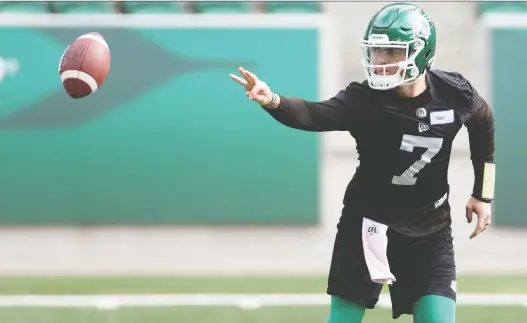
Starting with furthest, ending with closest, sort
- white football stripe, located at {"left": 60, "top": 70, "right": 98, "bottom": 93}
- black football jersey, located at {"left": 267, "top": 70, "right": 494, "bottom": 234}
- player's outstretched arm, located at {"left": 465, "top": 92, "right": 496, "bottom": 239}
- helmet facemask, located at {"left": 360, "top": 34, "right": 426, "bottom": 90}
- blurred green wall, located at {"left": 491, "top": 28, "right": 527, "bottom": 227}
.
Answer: blurred green wall, located at {"left": 491, "top": 28, "right": 527, "bottom": 227} → white football stripe, located at {"left": 60, "top": 70, "right": 98, "bottom": 93} → player's outstretched arm, located at {"left": 465, "top": 92, "right": 496, "bottom": 239} → black football jersey, located at {"left": 267, "top": 70, "right": 494, "bottom": 234} → helmet facemask, located at {"left": 360, "top": 34, "right": 426, "bottom": 90}

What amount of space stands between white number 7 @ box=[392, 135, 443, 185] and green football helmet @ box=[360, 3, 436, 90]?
9.3 inches

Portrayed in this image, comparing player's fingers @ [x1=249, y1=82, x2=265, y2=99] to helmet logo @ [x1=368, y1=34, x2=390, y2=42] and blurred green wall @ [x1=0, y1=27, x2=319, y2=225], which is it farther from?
blurred green wall @ [x1=0, y1=27, x2=319, y2=225]

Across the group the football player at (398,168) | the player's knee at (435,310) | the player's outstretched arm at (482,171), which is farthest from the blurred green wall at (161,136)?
the player's knee at (435,310)

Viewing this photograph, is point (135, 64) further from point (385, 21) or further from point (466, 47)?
point (385, 21)

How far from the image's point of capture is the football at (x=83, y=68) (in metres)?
5.18

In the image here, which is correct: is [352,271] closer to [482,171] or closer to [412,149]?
[412,149]

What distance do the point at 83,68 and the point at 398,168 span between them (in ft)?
5.45

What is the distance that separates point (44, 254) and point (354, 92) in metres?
5.90

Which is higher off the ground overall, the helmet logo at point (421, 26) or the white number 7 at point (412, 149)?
the helmet logo at point (421, 26)

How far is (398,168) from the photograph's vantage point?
440cm

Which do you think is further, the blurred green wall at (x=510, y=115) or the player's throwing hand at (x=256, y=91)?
the blurred green wall at (x=510, y=115)

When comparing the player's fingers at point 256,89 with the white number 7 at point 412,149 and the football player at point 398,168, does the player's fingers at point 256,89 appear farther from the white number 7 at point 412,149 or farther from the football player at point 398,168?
the white number 7 at point 412,149

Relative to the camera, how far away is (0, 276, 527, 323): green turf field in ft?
22.1

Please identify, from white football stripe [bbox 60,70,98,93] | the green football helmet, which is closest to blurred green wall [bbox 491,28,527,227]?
white football stripe [bbox 60,70,98,93]
